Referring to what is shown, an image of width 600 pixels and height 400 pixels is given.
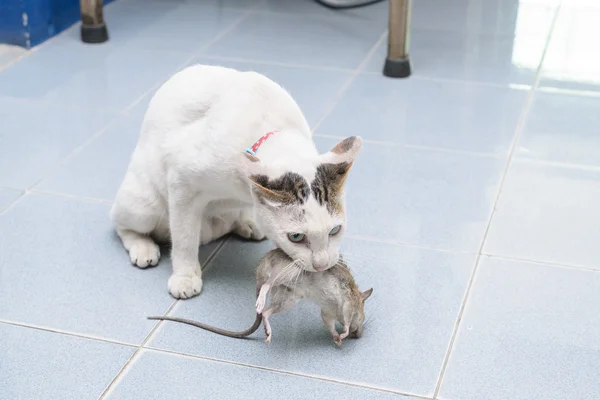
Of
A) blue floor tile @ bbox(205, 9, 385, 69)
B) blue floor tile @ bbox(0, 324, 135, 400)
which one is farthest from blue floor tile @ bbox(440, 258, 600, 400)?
blue floor tile @ bbox(205, 9, 385, 69)

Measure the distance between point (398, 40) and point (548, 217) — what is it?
46.5 inches

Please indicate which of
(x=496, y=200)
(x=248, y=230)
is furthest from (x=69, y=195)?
(x=496, y=200)

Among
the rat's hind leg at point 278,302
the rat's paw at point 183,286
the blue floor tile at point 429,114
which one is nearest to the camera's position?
the rat's hind leg at point 278,302

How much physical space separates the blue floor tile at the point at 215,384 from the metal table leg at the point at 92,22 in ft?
7.16

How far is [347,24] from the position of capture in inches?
158

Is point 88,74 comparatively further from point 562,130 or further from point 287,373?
point 287,373

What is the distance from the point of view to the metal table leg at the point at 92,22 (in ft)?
12.3

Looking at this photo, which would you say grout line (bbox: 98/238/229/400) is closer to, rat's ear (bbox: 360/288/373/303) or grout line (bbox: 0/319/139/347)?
grout line (bbox: 0/319/139/347)

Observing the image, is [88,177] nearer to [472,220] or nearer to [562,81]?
[472,220]

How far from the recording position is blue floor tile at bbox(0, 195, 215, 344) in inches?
82.7

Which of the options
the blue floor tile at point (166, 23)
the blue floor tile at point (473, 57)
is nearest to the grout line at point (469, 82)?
the blue floor tile at point (473, 57)

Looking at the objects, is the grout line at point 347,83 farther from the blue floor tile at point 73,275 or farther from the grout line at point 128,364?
the grout line at point 128,364

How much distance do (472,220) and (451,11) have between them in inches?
73.8

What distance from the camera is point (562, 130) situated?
9.98 feet
